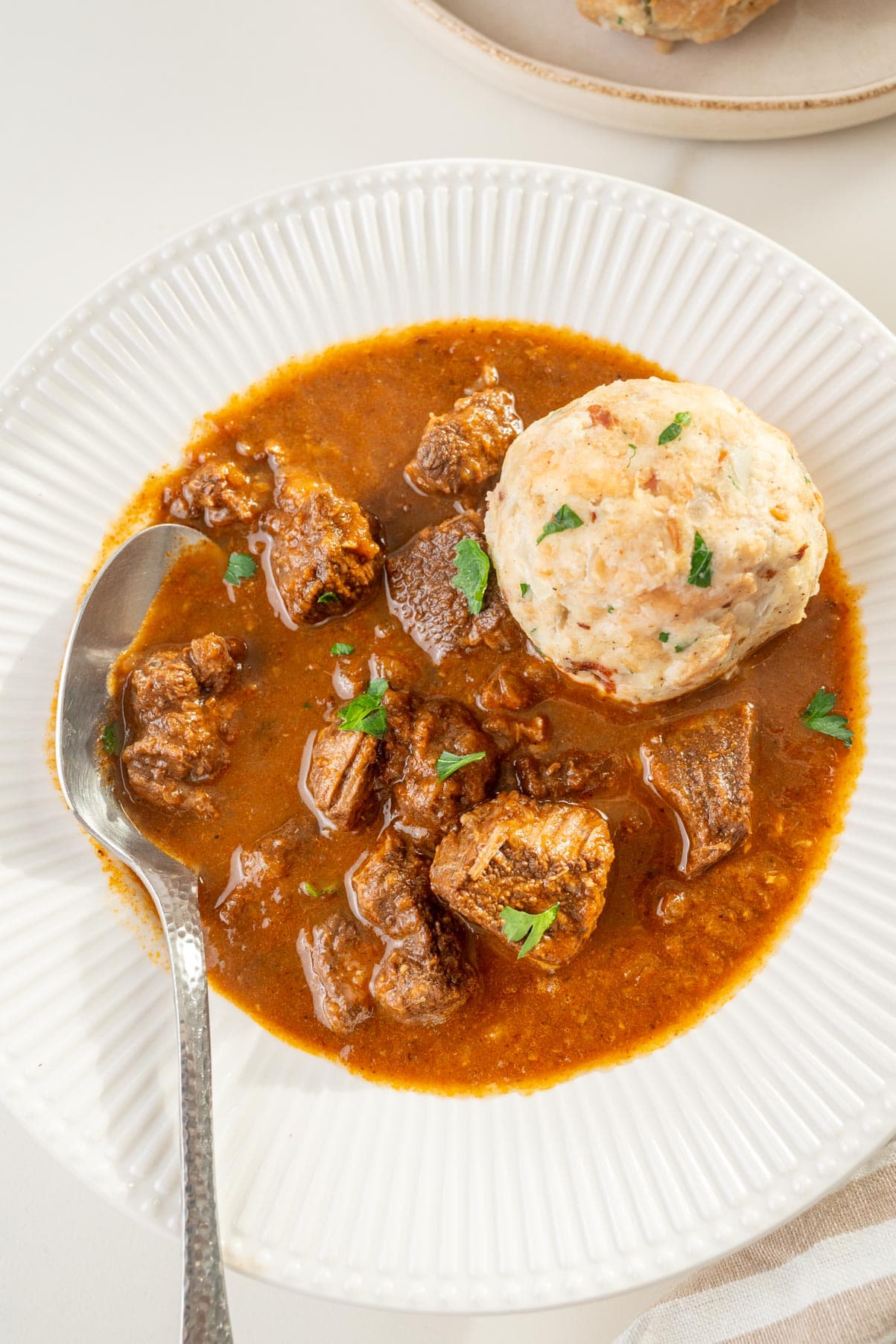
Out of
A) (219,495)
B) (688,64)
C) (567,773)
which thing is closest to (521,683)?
(567,773)

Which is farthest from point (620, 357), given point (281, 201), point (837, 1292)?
point (837, 1292)

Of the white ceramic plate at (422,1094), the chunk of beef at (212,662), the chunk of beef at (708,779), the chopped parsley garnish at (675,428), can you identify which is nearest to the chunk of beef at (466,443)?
the white ceramic plate at (422,1094)

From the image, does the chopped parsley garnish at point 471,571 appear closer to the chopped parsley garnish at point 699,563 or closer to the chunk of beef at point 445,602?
the chunk of beef at point 445,602

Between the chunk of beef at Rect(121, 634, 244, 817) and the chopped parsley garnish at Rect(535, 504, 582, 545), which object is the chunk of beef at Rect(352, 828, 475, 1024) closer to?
the chunk of beef at Rect(121, 634, 244, 817)

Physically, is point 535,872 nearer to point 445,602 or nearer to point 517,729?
point 517,729

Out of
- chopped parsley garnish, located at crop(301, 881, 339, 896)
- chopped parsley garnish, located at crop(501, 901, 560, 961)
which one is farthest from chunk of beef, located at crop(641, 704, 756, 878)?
chopped parsley garnish, located at crop(301, 881, 339, 896)

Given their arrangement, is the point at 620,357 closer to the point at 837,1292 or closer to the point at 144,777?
the point at 144,777
